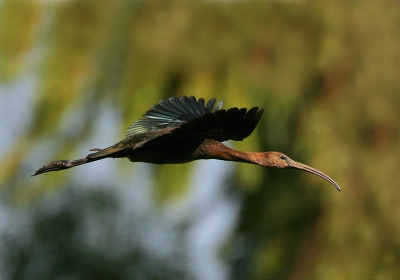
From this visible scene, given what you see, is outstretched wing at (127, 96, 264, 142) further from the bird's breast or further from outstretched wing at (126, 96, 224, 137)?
the bird's breast

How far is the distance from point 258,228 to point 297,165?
209 inches

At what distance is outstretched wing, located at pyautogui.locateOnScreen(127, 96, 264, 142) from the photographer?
16.1 feet

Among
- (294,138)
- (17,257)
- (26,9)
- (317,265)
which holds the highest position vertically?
(26,9)

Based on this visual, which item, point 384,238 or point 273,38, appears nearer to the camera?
point 384,238

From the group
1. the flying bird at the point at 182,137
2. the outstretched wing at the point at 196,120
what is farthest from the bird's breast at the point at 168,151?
the outstretched wing at the point at 196,120

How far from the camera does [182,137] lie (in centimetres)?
528

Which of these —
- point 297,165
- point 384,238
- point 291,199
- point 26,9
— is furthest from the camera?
point 291,199

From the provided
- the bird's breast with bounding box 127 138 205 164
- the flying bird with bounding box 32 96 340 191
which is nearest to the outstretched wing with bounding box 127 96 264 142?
the flying bird with bounding box 32 96 340 191

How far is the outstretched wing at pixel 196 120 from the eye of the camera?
194 inches

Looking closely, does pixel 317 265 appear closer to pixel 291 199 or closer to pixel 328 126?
pixel 291 199

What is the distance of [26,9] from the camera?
9.84 metres

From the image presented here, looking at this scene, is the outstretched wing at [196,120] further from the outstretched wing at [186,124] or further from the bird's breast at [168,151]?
the bird's breast at [168,151]


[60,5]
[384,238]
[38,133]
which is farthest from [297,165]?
[60,5]

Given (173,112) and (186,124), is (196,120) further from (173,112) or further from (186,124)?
(173,112)
